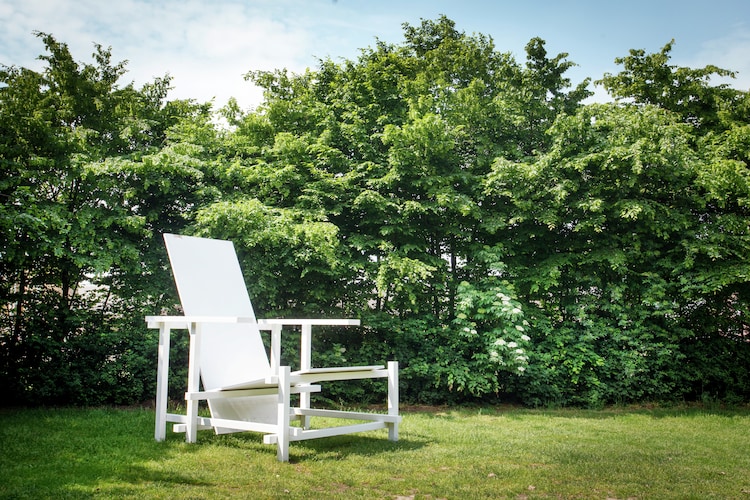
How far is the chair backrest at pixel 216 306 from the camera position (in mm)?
4602


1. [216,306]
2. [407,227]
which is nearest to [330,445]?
[216,306]

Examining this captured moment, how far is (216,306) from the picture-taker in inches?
191

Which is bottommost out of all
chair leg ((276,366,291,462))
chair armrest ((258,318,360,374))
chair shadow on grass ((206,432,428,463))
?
chair shadow on grass ((206,432,428,463))

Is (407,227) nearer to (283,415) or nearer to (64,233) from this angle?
(64,233)

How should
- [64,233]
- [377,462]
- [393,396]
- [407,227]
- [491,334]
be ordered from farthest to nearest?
[407,227] → [491,334] → [64,233] → [393,396] → [377,462]

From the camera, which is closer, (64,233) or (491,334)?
(64,233)

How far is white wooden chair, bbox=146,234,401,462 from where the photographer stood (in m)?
4.11

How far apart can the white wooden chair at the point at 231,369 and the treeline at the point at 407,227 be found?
2073 millimetres

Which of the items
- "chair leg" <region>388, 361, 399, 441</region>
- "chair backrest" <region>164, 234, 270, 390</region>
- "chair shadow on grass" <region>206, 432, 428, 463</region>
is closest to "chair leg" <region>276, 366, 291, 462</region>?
"chair shadow on grass" <region>206, 432, 428, 463</region>

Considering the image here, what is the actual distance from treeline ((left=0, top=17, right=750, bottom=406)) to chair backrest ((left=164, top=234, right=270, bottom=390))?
6.38ft

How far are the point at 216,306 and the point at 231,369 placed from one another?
514 millimetres

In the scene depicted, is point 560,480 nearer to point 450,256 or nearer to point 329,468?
point 329,468

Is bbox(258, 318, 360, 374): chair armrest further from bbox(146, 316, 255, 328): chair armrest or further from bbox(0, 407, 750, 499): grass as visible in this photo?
bbox(0, 407, 750, 499): grass

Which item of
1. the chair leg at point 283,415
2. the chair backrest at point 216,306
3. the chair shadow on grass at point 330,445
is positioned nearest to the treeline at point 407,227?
the chair backrest at point 216,306
